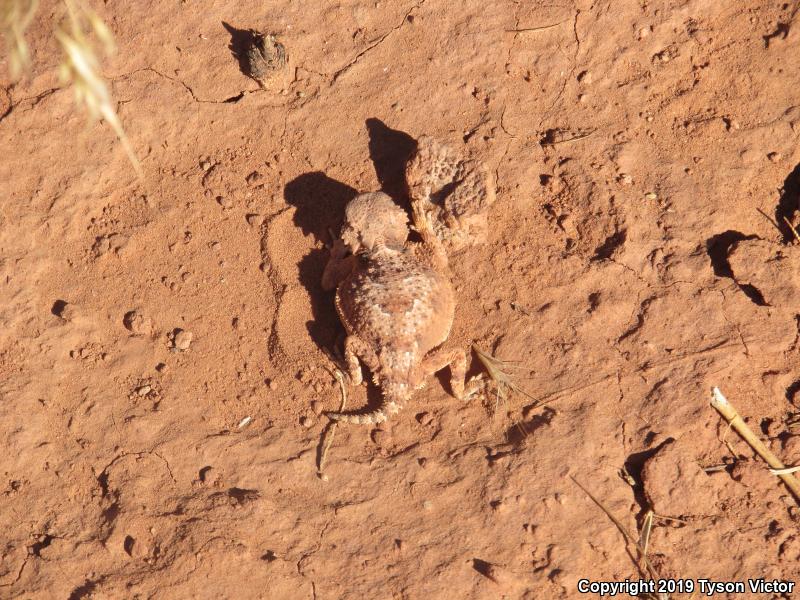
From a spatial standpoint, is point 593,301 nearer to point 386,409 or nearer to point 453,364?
point 453,364

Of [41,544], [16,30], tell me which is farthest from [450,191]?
[41,544]

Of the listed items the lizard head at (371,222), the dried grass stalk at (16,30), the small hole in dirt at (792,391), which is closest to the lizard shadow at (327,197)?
the lizard head at (371,222)

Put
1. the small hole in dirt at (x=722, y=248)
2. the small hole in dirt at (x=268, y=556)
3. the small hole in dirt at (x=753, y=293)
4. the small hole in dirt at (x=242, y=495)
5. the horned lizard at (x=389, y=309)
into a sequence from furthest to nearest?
1. the small hole in dirt at (x=722, y=248)
2. the small hole in dirt at (x=753, y=293)
3. the horned lizard at (x=389, y=309)
4. the small hole in dirt at (x=242, y=495)
5. the small hole in dirt at (x=268, y=556)

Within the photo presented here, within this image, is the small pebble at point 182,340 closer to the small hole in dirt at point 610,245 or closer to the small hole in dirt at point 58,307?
the small hole in dirt at point 58,307

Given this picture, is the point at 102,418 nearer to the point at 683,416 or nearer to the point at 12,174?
the point at 12,174

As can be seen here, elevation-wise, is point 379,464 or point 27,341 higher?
point 27,341

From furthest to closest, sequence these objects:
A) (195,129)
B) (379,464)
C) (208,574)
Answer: (195,129) → (379,464) → (208,574)

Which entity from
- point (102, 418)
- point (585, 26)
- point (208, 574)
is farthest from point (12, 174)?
point (585, 26)
